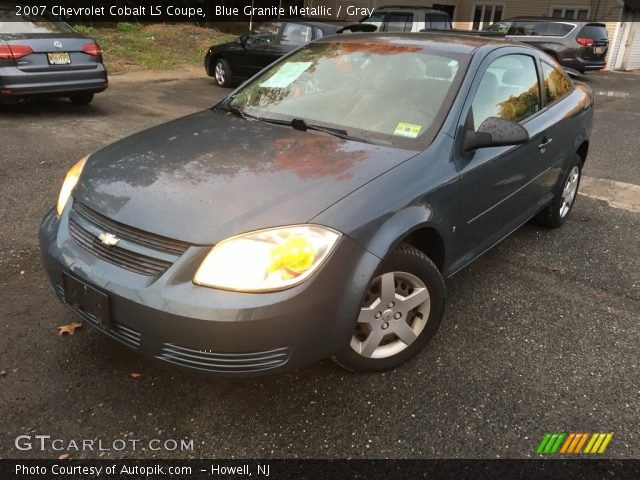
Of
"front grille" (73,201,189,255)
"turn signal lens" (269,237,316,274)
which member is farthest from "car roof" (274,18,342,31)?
"turn signal lens" (269,237,316,274)

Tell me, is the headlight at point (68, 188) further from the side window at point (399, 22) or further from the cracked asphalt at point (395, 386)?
the side window at point (399, 22)

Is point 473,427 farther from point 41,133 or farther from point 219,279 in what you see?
point 41,133

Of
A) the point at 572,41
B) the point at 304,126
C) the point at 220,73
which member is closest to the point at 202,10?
the point at 220,73

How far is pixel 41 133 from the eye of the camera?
6793mm

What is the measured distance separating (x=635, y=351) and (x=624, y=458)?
92 cm

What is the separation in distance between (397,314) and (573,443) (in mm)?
926

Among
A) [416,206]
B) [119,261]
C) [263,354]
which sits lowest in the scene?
[263,354]

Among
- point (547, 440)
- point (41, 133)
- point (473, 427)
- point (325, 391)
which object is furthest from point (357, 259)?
point (41, 133)

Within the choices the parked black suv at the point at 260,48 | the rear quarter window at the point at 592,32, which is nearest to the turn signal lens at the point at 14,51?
the parked black suv at the point at 260,48

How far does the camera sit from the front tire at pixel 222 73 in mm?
11062

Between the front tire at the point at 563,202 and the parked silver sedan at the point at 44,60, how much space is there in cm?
632

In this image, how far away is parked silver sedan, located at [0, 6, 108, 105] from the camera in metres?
6.75

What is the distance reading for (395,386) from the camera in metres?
2.57

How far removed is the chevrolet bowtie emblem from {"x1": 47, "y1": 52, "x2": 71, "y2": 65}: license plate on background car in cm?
598
